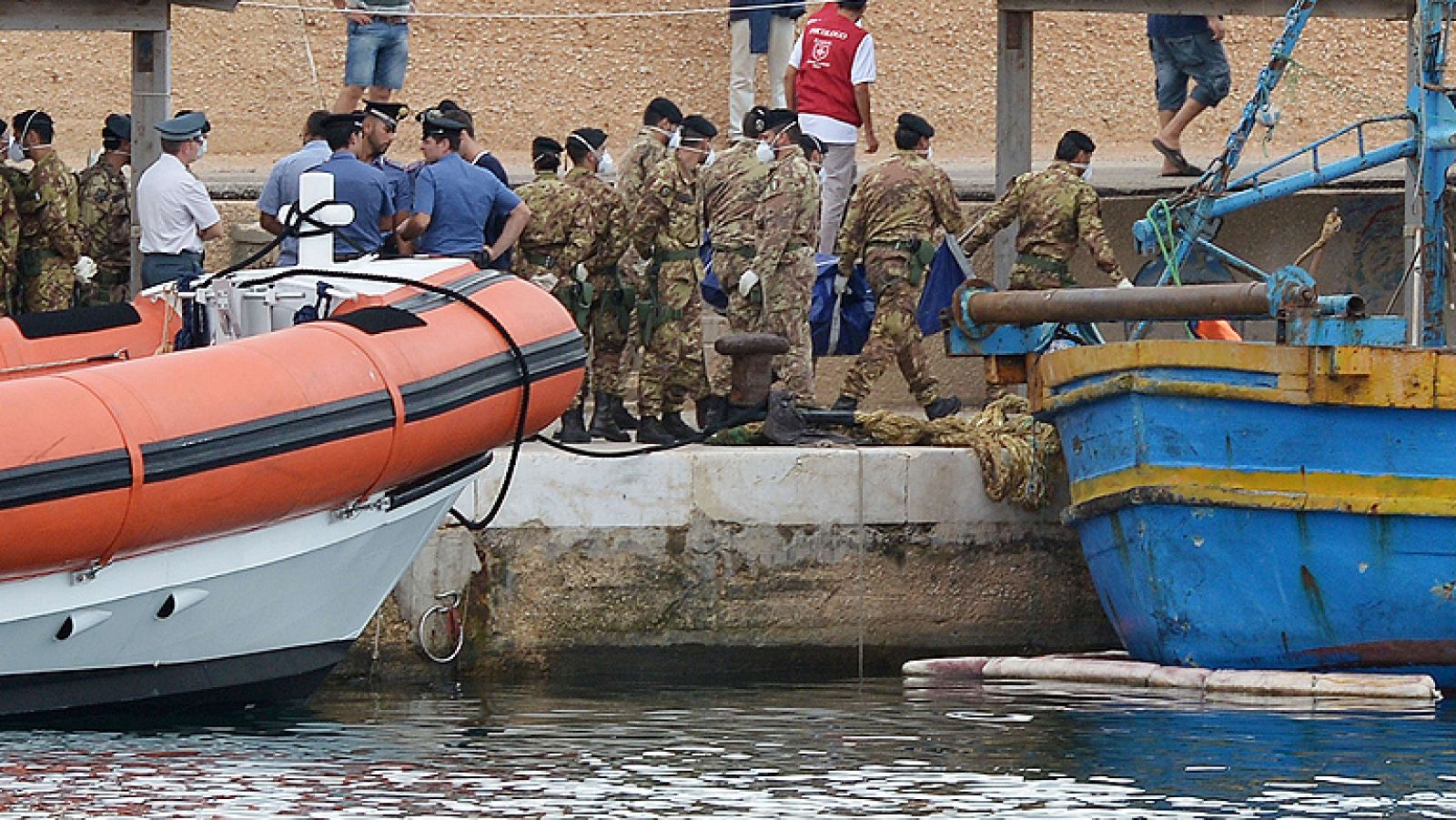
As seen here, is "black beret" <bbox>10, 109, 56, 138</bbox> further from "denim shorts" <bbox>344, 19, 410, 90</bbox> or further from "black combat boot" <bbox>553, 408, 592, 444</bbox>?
"black combat boot" <bbox>553, 408, 592, 444</bbox>

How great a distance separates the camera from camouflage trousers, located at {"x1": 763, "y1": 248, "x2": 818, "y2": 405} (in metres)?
11.7

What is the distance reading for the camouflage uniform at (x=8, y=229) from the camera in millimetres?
11828

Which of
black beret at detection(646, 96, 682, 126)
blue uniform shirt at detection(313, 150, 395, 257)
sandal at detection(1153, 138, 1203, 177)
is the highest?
sandal at detection(1153, 138, 1203, 177)

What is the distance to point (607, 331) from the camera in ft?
38.6

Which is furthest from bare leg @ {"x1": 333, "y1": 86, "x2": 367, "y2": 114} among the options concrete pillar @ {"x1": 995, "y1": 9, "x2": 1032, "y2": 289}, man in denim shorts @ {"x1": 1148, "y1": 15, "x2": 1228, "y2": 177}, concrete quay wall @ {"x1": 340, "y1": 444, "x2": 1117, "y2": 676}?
concrete quay wall @ {"x1": 340, "y1": 444, "x2": 1117, "y2": 676}

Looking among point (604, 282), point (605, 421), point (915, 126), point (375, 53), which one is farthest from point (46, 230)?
point (915, 126)

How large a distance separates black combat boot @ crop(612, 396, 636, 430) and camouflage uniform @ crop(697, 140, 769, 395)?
0.38m

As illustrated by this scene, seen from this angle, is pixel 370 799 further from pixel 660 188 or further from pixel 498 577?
pixel 660 188

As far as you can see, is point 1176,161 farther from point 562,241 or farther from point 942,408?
point 562,241

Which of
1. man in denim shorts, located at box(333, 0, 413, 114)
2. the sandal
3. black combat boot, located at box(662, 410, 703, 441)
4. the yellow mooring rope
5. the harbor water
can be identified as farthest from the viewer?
the sandal

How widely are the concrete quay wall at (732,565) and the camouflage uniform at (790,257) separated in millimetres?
1054

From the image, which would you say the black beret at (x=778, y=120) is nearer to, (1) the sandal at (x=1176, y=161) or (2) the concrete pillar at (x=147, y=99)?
(2) the concrete pillar at (x=147, y=99)

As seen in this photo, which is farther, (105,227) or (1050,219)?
(105,227)

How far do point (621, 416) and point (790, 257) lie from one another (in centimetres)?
94
